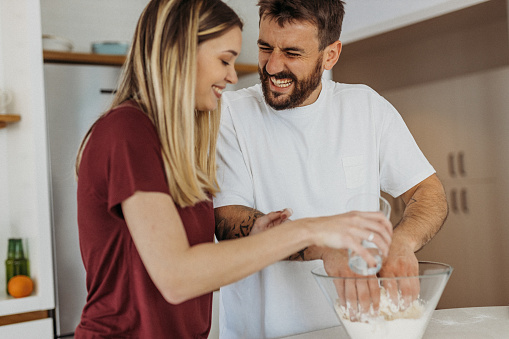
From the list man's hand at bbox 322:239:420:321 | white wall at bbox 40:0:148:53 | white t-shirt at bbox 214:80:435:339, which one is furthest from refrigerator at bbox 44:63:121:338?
man's hand at bbox 322:239:420:321

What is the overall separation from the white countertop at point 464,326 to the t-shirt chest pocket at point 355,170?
1.42ft

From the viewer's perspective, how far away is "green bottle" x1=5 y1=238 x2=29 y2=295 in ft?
8.27

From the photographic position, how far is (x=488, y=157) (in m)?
4.24

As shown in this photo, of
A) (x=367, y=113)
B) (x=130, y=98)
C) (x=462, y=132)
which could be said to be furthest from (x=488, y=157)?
(x=130, y=98)

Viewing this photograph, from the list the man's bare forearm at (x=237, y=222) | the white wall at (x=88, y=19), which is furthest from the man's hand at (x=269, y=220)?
the white wall at (x=88, y=19)

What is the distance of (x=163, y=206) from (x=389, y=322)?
50cm

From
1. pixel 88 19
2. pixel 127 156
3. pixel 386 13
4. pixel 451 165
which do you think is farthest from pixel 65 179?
pixel 451 165

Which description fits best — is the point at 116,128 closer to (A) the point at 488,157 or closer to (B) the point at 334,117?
(B) the point at 334,117

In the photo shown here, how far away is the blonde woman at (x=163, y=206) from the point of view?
94 cm

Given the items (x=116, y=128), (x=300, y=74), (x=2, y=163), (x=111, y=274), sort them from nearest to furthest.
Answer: (x=116, y=128), (x=111, y=274), (x=300, y=74), (x=2, y=163)

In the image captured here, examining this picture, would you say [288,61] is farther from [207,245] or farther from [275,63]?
[207,245]

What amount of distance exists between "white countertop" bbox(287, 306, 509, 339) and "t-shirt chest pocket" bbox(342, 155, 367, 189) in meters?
0.43

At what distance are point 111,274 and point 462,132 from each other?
3883 mm

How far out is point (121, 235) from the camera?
1.06 m
